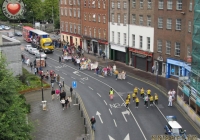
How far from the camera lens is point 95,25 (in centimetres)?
7262

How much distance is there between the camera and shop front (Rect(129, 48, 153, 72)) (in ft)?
188

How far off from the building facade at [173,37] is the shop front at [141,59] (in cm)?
144

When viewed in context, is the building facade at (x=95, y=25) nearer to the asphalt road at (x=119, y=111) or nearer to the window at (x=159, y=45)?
the window at (x=159, y=45)

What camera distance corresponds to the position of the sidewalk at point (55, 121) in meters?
32.0

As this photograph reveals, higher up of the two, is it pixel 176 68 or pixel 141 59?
pixel 141 59

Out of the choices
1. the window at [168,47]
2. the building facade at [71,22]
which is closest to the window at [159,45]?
the window at [168,47]

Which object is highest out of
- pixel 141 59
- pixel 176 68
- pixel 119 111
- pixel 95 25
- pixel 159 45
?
pixel 95 25

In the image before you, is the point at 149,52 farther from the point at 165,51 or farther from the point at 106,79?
the point at 106,79

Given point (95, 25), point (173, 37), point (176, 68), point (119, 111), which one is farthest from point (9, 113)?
point (95, 25)

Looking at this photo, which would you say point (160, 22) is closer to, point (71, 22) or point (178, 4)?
point (178, 4)

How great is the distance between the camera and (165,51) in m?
53.8

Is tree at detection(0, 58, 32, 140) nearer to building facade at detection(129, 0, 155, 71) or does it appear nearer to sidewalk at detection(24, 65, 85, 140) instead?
sidewalk at detection(24, 65, 85, 140)

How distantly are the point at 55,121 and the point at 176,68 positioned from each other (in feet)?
74.1

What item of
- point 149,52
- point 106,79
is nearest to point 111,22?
point 149,52
